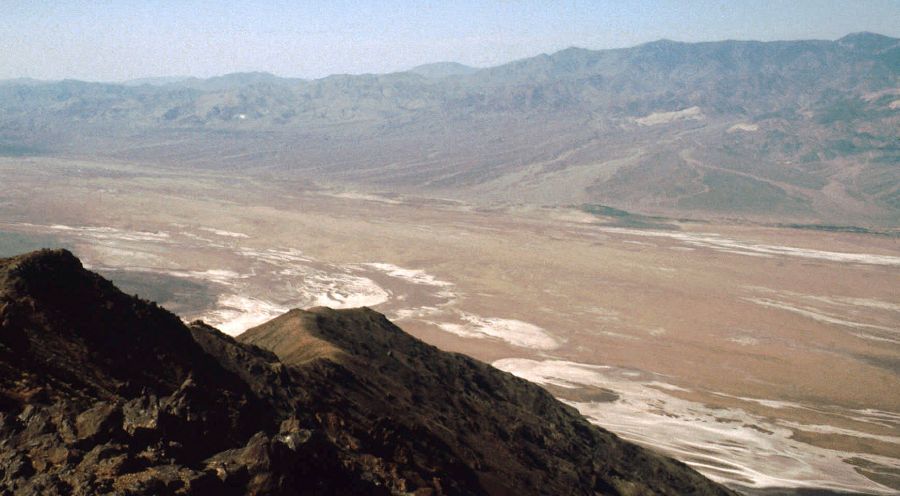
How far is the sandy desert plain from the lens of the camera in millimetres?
33688

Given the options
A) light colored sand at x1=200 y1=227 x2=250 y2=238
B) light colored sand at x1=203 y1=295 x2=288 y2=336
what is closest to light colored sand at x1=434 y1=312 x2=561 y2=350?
light colored sand at x1=203 y1=295 x2=288 y2=336

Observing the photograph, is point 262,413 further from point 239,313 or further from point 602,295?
point 602,295

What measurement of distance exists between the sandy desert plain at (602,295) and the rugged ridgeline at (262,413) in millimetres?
9292

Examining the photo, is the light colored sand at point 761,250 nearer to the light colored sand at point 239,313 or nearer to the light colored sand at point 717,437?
the light colored sand at point 717,437

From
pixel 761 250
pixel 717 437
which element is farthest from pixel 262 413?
pixel 761 250

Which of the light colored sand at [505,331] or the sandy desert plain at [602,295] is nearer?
the sandy desert plain at [602,295]

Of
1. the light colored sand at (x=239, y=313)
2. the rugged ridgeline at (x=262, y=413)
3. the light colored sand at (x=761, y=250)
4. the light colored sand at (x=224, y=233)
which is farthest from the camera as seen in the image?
the light colored sand at (x=761, y=250)

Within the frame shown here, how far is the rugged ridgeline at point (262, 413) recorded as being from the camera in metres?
10.1

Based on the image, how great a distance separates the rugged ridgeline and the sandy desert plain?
9292 millimetres

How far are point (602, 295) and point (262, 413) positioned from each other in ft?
154

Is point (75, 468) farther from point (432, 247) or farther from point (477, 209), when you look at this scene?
point (477, 209)

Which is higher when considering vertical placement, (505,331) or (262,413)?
(262,413)

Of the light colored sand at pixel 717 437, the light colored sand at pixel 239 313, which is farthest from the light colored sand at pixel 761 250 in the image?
the light colored sand at pixel 239 313

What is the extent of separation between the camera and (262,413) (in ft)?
47.3
